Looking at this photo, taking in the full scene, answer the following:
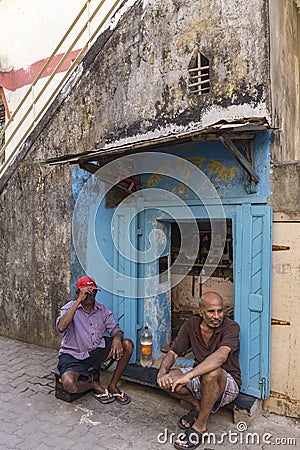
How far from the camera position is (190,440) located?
346 cm

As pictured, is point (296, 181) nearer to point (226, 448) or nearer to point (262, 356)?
point (262, 356)

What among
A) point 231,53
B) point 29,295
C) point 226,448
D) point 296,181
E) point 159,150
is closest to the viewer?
point 226,448

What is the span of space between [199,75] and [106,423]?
4221mm

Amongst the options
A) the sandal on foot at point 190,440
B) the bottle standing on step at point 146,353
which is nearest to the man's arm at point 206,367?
the sandal on foot at point 190,440

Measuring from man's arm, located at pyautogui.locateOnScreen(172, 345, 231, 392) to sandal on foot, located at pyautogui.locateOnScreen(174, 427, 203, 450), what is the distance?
1.43 feet

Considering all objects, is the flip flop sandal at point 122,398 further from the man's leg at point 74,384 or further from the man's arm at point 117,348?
the man's arm at point 117,348

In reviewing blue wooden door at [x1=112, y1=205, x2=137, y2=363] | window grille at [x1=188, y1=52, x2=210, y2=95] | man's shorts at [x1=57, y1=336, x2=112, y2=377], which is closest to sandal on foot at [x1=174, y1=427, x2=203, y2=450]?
man's shorts at [x1=57, y1=336, x2=112, y2=377]

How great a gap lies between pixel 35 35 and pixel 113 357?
9.11 metres

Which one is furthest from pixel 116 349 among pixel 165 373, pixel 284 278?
pixel 284 278

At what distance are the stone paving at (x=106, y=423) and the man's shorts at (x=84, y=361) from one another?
326 mm

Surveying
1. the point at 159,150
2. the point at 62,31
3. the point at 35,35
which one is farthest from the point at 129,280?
the point at 35,35

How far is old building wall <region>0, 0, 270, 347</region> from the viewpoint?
430 centimetres

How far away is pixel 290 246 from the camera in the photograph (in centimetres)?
402

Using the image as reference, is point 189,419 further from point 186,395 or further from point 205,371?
point 205,371
